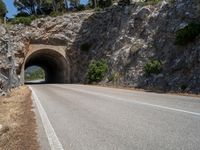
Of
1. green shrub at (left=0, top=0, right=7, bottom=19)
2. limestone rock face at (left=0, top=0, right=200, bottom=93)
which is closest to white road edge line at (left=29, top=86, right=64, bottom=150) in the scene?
limestone rock face at (left=0, top=0, right=200, bottom=93)

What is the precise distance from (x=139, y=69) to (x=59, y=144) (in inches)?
1003

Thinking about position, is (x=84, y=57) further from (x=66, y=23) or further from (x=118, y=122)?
(x=118, y=122)

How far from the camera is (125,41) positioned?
129ft

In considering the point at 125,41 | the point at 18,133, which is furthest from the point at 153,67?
the point at 18,133

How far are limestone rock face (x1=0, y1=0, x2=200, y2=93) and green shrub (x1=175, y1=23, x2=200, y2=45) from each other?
42 cm

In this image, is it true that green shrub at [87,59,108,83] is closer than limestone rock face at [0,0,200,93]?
No

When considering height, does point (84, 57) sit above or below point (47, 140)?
above

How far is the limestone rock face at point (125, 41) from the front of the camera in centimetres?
2559

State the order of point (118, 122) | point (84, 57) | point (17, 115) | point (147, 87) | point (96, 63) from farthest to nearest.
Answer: point (84, 57) < point (96, 63) < point (147, 87) < point (17, 115) < point (118, 122)

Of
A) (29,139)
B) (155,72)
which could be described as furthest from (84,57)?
(29,139)

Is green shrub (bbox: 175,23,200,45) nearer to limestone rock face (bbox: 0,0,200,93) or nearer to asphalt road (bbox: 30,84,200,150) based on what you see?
limestone rock face (bbox: 0,0,200,93)

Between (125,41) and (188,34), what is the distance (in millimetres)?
13414

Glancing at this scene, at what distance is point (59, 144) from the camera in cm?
689

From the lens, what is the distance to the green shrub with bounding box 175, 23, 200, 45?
85.8 ft
